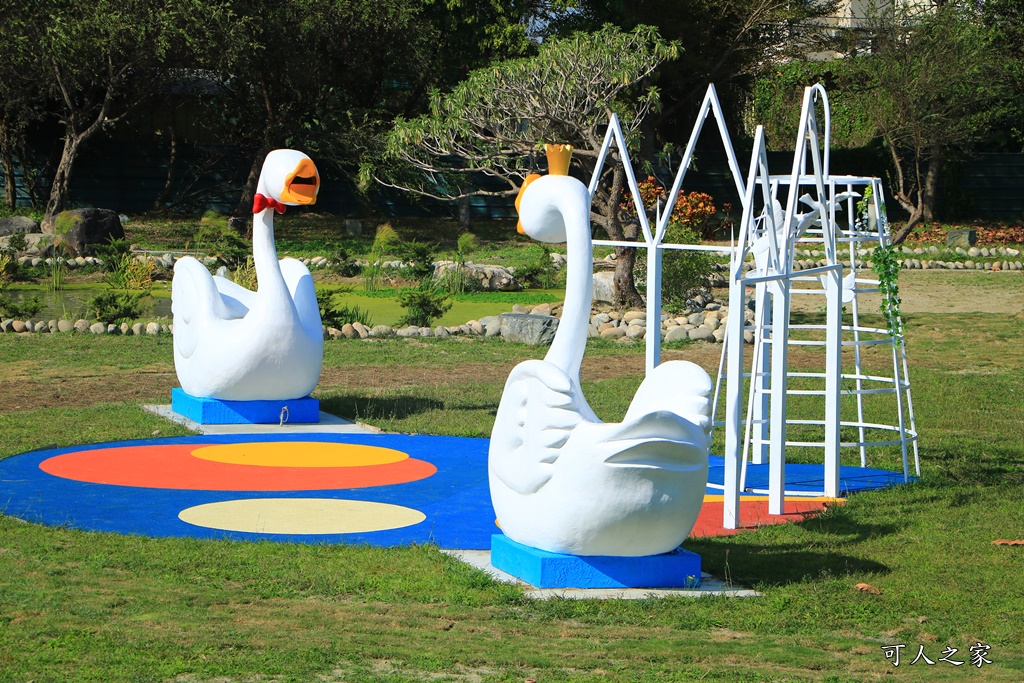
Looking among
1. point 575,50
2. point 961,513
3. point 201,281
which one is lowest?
point 961,513

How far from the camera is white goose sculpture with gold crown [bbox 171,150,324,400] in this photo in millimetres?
10070

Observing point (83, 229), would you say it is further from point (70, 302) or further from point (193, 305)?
point (193, 305)

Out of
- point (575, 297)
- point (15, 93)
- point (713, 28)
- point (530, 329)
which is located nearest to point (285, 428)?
point (575, 297)

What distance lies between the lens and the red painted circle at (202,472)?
8.04 metres

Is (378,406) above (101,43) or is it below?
below

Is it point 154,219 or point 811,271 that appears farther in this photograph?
Answer: point 154,219

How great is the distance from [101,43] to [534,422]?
2203 centimetres

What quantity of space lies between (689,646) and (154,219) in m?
26.2

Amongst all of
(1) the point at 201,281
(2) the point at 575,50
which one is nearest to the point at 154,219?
(2) the point at 575,50

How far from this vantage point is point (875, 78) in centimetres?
2858

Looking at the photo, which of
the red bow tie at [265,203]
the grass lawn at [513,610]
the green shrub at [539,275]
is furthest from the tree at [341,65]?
the grass lawn at [513,610]

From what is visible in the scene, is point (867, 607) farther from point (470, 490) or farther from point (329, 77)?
point (329, 77)

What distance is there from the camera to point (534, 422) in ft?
18.2

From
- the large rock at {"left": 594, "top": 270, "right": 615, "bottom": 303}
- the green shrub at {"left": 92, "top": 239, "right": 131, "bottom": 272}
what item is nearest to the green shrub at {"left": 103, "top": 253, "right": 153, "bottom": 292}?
the green shrub at {"left": 92, "top": 239, "right": 131, "bottom": 272}
